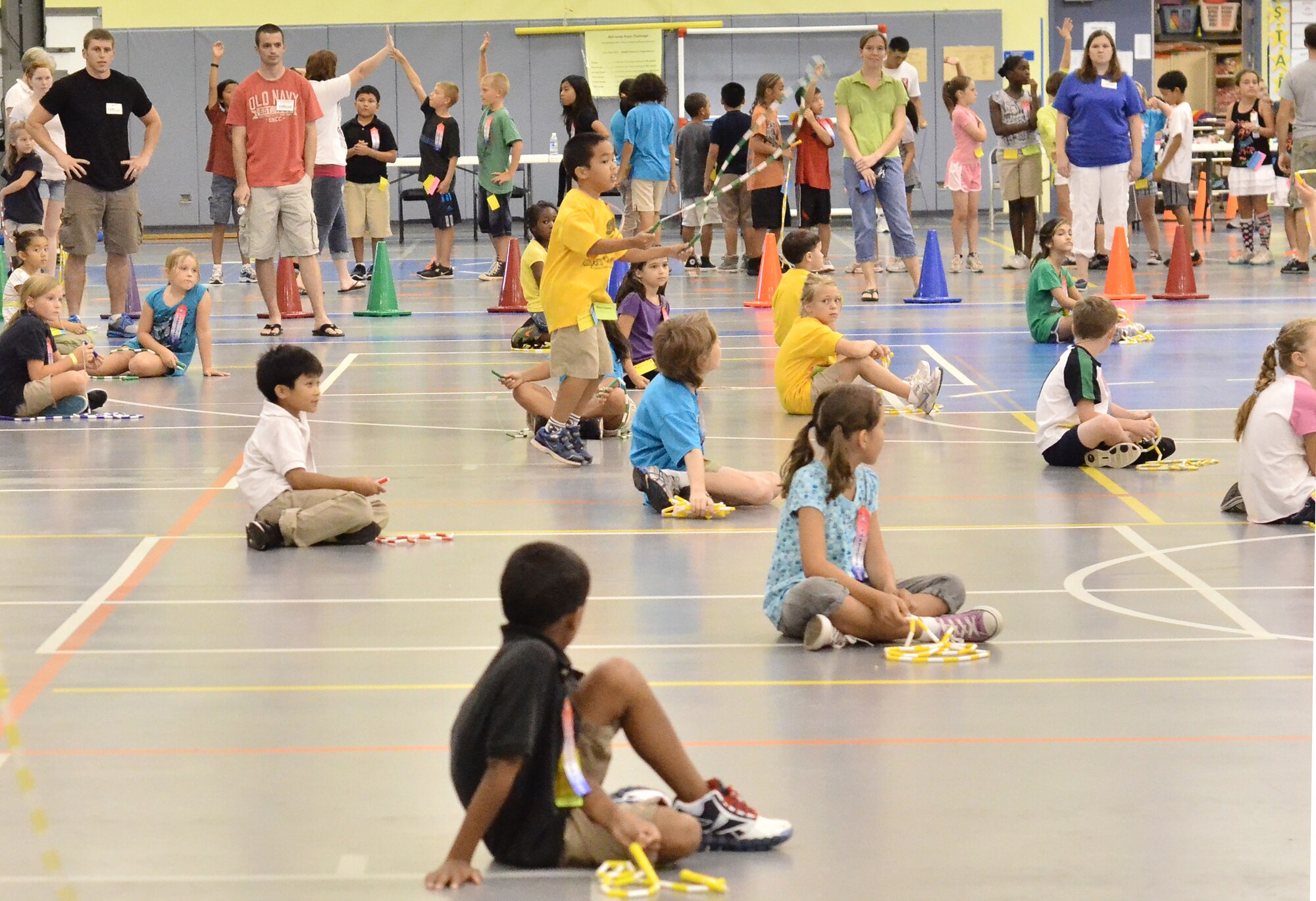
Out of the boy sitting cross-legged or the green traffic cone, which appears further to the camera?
the green traffic cone

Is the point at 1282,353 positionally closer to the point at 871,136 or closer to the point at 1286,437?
the point at 1286,437

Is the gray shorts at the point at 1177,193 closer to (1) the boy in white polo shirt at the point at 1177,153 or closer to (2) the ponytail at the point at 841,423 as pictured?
(1) the boy in white polo shirt at the point at 1177,153

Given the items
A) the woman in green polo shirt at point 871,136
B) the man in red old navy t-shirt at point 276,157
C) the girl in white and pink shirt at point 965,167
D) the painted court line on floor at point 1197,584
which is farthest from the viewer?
the girl in white and pink shirt at point 965,167

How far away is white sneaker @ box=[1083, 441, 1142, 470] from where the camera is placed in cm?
870

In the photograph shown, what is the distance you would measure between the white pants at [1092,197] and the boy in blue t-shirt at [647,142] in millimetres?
4422

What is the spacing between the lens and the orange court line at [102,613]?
519cm

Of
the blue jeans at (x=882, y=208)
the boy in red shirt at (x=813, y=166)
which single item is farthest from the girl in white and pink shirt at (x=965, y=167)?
the blue jeans at (x=882, y=208)

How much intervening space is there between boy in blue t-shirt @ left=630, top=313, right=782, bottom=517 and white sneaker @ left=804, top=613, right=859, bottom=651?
206cm

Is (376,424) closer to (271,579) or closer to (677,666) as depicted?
(271,579)

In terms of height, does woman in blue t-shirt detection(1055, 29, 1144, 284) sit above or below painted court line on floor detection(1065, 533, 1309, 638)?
above

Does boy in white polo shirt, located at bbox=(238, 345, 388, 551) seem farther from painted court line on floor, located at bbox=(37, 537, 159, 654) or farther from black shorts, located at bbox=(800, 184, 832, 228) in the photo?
black shorts, located at bbox=(800, 184, 832, 228)

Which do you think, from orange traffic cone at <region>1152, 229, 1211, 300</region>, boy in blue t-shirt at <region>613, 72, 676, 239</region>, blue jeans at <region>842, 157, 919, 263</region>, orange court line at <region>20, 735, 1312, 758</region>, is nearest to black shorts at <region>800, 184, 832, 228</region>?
blue jeans at <region>842, 157, 919, 263</region>

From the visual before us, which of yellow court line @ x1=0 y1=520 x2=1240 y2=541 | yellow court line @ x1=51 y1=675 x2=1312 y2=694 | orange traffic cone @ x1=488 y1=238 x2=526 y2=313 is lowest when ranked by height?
yellow court line @ x1=51 y1=675 x2=1312 y2=694

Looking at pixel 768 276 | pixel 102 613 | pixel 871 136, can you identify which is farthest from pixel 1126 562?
pixel 768 276
